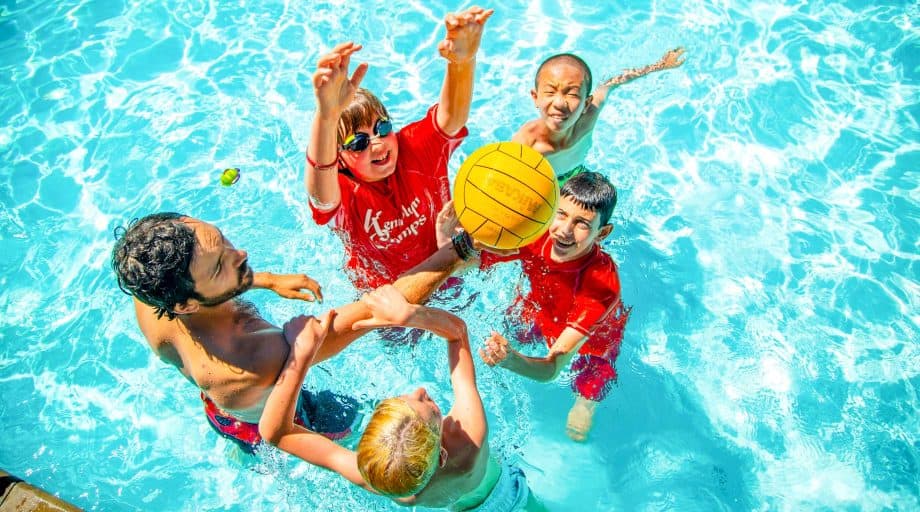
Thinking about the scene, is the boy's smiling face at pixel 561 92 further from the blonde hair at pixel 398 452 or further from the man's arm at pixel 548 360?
the blonde hair at pixel 398 452

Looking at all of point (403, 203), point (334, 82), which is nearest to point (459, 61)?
point (334, 82)

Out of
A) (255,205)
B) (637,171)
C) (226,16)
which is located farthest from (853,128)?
(226,16)

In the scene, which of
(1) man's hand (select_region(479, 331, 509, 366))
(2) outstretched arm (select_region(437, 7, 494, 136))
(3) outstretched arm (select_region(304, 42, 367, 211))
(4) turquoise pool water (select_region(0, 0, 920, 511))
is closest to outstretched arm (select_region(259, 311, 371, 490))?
(3) outstretched arm (select_region(304, 42, 367, 211))

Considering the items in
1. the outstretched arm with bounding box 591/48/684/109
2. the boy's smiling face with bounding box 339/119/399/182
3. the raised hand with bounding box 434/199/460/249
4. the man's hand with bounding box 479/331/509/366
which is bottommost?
the man's hand with bounding box 479/331/509/366

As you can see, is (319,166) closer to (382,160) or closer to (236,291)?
(382,160)

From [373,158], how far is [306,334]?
1295mm

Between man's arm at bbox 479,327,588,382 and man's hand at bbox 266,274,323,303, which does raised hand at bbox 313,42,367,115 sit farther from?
man's arm at bbox 479,327,588,382

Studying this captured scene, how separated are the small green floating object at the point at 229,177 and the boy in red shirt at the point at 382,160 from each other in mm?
2928

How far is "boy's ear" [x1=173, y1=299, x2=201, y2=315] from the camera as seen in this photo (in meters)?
3.17

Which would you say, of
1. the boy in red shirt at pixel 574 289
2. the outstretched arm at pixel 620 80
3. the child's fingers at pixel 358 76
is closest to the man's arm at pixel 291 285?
the boy in red shirt at pixel 574 289

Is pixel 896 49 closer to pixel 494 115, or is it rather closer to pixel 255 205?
pixel 494 115

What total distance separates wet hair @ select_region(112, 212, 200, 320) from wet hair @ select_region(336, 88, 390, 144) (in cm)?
122

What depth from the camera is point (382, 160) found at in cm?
409

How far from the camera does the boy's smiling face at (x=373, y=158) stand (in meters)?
4.00
